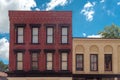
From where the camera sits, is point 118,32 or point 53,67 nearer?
A: point 53,67

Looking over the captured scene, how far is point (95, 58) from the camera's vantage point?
5141cm

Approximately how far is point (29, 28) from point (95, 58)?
10482 millimetres

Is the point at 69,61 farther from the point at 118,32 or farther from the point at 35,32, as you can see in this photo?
the point at 118,32

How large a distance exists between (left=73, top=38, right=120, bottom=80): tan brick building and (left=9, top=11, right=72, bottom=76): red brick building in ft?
4.15

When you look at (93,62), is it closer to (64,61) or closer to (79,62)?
(79,62)

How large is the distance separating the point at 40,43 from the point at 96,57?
27.3 feet

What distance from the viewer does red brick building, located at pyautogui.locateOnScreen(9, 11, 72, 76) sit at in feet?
167

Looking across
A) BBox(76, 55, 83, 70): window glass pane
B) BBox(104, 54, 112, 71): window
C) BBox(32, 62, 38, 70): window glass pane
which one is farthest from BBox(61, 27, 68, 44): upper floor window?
BBox(104, 54, 112, 71): window

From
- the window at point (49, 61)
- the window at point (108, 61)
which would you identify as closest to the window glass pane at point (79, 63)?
the window at point (108, 61)

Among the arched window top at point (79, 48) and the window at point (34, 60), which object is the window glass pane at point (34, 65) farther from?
the arched window top at point (79, 48)

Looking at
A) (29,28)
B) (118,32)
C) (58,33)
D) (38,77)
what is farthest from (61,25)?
(118,32)

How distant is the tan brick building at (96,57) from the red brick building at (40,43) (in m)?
1.27

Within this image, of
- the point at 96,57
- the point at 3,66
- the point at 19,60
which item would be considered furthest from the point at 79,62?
the point at 3,66

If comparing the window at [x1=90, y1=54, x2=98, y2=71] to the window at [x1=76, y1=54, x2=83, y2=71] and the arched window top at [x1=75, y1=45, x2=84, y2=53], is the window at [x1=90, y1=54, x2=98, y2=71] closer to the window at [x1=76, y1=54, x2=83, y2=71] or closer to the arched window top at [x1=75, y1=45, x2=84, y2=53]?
the window at [x1=76, y1=54, x2=83, y2=71]
